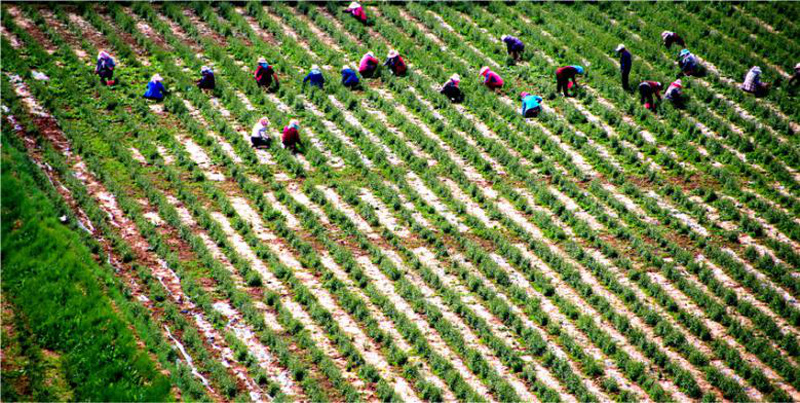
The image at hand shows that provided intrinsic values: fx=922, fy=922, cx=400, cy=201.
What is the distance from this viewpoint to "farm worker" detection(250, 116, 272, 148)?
70.3 ft

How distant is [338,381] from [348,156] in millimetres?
7394

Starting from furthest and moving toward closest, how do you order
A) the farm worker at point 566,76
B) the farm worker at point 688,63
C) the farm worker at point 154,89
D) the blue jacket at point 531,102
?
the farm worker at point 688,63
the farm worker at point 566,76
the farm worker at point 154,89
the blue jacket at point 531,102

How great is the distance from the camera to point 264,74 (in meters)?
23.7

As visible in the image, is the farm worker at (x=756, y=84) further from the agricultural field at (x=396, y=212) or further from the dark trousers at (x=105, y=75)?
the dark trousers at (x=105, y=75)

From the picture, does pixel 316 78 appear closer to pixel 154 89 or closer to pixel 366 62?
pixel 366 62

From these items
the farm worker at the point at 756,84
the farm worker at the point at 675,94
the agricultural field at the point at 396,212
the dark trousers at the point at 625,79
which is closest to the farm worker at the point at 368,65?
the agricultural field at the point at 396,212

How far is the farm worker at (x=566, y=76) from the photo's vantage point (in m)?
→ 23.7

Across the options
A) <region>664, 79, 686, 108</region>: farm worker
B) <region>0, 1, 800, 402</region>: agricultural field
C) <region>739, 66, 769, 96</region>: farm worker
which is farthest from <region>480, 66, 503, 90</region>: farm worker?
<region>739, 66, 769, 96</region>: farm worker

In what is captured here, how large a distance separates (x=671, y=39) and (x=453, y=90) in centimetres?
699

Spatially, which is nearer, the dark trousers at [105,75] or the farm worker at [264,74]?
the dark trousers at [105,75]

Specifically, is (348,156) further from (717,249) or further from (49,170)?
(717,249)

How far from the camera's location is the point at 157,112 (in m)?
22.7

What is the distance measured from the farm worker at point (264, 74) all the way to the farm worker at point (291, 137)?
2.77m

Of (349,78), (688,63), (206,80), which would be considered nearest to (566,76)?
(688,63)
